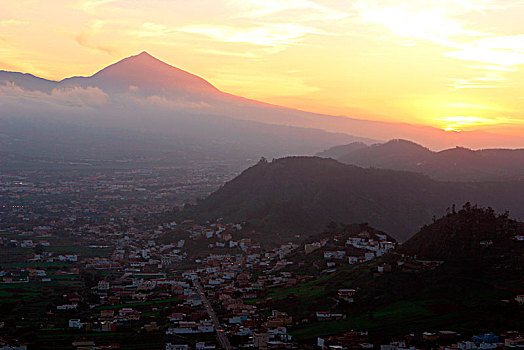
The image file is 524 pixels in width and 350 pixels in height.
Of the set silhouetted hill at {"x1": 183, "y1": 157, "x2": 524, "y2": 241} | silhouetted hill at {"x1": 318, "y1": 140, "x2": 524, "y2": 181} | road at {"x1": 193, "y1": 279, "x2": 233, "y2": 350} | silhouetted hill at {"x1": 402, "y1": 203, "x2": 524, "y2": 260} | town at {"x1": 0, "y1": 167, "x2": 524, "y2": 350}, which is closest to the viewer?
road at {"x1": 193, "y1": 279, "x2": 233, "y2": 350}

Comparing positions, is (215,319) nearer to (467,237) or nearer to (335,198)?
(467,237)

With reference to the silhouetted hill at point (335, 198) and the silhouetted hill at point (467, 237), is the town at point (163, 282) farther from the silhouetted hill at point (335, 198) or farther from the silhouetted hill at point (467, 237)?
the silhouetted hill at point (335, 198)

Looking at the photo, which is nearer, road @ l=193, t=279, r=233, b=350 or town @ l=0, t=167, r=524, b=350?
road @ l=193, t=279, r=233, b=350

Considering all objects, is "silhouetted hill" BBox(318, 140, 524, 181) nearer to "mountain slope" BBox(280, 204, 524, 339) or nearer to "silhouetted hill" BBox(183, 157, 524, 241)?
"silhouetted hill" BBox(183, 157, 524, 241)

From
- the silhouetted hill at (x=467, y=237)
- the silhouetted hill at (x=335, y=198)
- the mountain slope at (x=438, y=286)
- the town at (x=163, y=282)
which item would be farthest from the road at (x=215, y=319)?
the silhouetted hill at (x=335, y=198)

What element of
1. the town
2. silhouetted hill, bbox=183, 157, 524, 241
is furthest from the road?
silhouetted hill, bbox=183, 157, 524, 241
